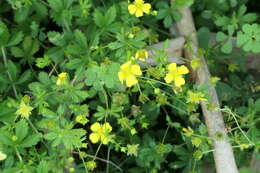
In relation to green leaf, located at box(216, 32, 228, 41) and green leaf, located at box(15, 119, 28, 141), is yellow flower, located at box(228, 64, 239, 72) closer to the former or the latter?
green leaf, located at box(216, 32, 228, 41)

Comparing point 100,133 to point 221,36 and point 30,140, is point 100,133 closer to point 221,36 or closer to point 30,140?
point 30,140

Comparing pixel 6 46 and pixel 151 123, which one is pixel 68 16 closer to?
pixel 6 46

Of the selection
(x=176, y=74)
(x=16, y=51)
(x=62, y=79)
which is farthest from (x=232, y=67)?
(x=16, y=51)

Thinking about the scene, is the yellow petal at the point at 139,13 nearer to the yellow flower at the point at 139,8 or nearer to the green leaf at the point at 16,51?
the yellow flower at the point at 139,8

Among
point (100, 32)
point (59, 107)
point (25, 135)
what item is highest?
point (100, 32)

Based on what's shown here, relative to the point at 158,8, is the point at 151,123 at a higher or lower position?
lower

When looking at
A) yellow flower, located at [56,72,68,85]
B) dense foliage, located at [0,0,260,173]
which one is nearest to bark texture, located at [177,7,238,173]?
dense foliage, located at [0,0,260,173]

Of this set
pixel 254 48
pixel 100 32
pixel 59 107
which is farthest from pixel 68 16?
pixel 254 48
